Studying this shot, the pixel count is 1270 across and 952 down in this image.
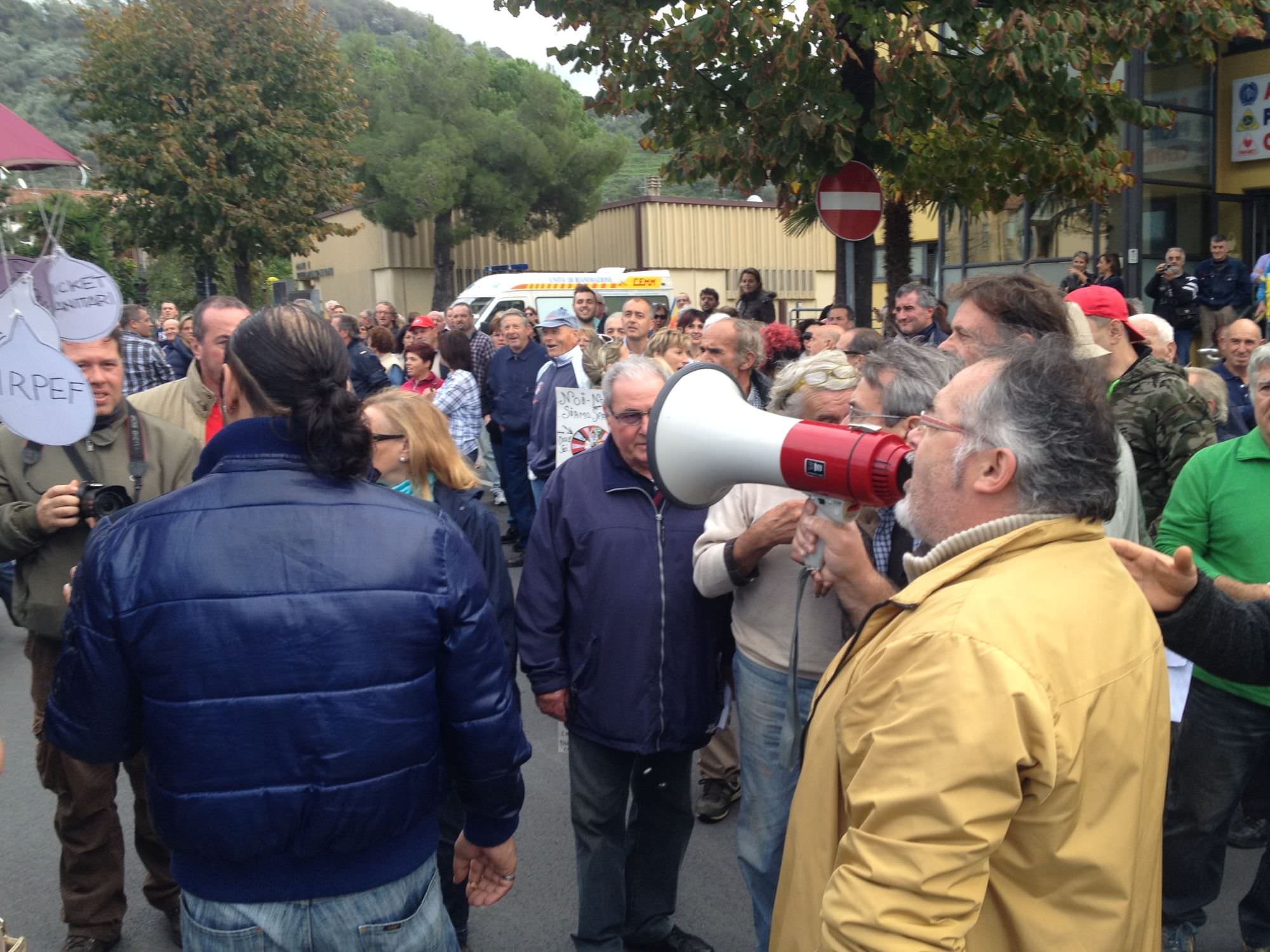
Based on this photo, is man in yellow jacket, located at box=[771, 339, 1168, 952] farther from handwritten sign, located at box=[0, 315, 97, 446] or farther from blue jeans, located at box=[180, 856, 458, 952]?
handwritten sign, located at box=[0, 315, 97, 446]

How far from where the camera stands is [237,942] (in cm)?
194

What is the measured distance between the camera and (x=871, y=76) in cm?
754

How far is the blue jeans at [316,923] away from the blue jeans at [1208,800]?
2190 millimetres

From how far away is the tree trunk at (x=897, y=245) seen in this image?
32.2 feet

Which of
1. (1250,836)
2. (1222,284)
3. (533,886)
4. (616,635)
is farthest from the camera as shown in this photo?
(1222,284)

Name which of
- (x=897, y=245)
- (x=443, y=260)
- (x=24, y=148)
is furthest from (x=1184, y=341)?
(x=443, y=260)

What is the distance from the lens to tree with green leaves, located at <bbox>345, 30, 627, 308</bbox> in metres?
32.6

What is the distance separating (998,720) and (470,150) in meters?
34.3

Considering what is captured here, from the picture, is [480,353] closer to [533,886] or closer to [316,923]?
[533,886]

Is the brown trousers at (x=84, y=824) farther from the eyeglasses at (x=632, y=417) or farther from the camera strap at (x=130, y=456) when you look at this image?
the eyeglasses at (x=632, y=417)

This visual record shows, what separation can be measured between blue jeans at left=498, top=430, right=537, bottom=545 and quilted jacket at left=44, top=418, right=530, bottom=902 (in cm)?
623

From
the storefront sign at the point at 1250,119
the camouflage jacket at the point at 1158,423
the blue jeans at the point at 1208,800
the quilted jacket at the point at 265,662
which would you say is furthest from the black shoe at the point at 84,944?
the storefront sign at the point at 1250,119

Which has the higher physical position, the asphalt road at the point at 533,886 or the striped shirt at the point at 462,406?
the striped shirt at the point at 462,406

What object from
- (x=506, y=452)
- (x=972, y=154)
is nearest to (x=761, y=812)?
(x=506, y=452)
